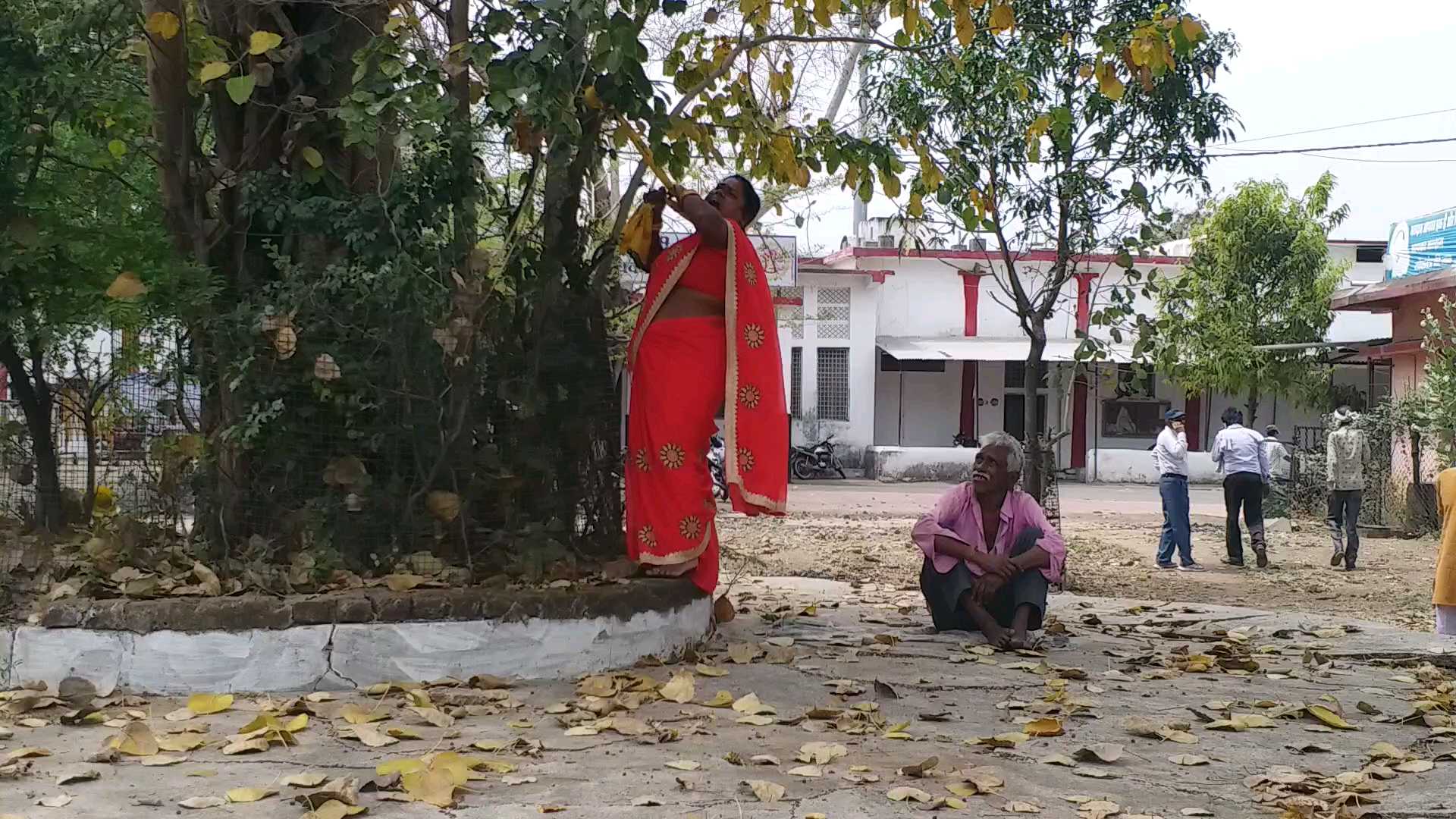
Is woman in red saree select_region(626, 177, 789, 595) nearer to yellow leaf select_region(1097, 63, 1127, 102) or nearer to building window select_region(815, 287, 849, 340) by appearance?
yellow leaf select_region(1097, 63, 1127, 102)

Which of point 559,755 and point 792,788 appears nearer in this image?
point 792,788

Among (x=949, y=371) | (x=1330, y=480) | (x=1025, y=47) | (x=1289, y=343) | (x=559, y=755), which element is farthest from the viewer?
(x=949, y=371)

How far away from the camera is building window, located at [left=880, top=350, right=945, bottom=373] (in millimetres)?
29438

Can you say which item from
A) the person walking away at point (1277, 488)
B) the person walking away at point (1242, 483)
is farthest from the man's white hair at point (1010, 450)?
the person walking away at point (1277, 488)

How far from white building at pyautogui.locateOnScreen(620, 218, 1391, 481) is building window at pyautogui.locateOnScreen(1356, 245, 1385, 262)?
200 centimetres

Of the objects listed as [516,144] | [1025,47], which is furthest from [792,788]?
[1025,47]

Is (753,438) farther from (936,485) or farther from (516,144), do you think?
(936,485)

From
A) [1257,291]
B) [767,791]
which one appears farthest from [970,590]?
[1257,291]

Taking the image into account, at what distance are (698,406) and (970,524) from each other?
1489 mm

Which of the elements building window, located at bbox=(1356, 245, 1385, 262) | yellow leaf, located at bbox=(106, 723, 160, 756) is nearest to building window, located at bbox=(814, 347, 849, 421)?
building window, located at bbox=(1356, 245, 1385, 262)

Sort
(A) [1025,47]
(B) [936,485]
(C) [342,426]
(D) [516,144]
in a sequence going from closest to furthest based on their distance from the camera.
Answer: (C) [342,426] → (D) [516,144] → (A) [1025,47] → (B) [936,485]

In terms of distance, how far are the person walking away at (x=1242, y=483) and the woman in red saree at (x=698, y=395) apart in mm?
8774

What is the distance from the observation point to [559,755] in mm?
4117

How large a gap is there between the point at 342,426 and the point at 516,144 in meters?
1.35
